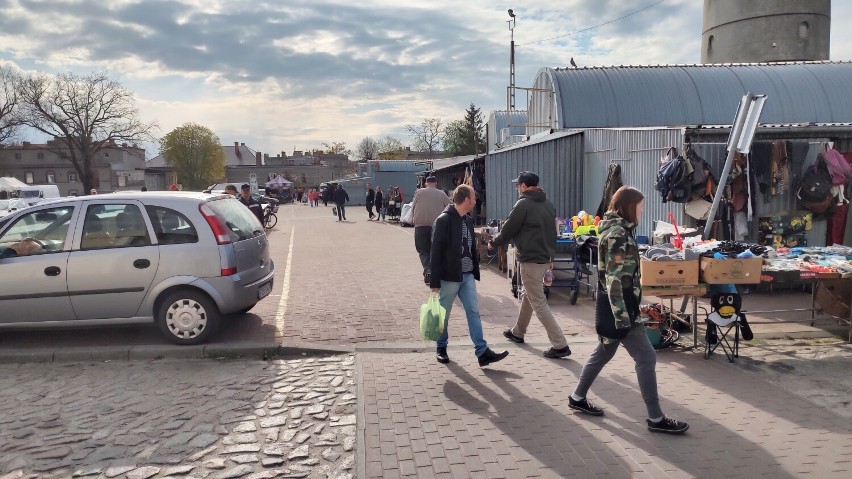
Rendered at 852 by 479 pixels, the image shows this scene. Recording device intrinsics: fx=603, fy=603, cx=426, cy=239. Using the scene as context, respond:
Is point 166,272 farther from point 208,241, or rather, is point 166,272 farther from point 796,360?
point 796,360

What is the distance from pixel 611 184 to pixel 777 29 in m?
20.7

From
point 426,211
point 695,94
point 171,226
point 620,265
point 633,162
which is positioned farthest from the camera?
point 695,94

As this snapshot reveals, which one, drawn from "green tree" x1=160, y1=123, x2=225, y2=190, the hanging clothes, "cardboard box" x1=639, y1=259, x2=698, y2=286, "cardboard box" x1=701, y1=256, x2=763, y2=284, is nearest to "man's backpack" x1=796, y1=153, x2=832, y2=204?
the hanging clothes

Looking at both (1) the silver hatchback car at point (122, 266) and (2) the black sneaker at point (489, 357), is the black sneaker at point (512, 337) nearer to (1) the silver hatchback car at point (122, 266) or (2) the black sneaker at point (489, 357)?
(2) the black sneaker at point (489, 357)

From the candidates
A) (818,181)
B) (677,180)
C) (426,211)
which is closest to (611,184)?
(677,180)

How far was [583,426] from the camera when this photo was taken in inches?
180

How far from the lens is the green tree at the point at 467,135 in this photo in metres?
63.8

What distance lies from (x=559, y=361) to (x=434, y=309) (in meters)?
1.49

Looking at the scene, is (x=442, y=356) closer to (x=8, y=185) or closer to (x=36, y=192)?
(x=36, y=192)

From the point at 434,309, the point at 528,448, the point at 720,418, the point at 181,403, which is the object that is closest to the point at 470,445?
the point at 528,448

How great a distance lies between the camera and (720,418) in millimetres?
4676

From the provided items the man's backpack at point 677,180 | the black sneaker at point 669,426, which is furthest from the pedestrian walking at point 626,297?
the man's backpack at point 677,180

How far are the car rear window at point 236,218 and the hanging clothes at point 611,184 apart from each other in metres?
6.84

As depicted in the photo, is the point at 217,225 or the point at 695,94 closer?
the point at 217,225
